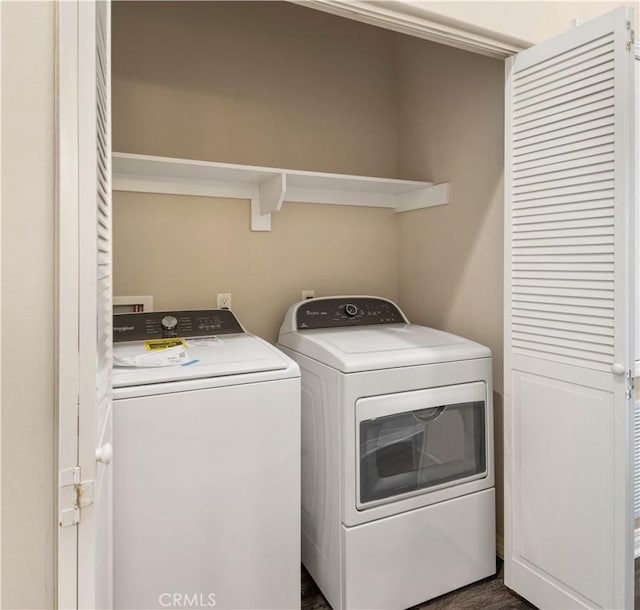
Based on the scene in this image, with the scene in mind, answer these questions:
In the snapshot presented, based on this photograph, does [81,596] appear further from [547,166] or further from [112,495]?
[547,166]

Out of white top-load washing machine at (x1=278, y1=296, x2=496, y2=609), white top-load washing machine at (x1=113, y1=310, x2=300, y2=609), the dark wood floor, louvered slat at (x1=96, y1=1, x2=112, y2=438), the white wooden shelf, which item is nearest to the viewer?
louvered slat at (x1=96, y1=1, x2=112, y2=438)

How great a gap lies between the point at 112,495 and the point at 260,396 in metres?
0.51

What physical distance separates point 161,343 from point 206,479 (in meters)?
0.58

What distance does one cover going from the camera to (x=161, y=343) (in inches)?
68.6

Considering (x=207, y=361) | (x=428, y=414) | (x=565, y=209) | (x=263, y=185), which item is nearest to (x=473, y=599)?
(x=428, y=414)

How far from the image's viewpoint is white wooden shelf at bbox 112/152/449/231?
1890 millimetres

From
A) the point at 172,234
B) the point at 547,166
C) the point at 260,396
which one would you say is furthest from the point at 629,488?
the point at 172,234

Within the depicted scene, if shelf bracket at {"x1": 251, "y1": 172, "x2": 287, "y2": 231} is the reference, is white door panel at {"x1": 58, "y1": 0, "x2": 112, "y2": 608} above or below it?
below

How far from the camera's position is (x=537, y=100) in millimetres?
1624

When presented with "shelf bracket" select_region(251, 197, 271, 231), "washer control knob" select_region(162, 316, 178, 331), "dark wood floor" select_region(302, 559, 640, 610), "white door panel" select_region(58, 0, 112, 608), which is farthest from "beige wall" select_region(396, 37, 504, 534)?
"white door panel" select_region(58, 0, 112, 608)

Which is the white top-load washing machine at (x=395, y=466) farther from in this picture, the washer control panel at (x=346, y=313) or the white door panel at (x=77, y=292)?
the white door panel at (x=77, y=292)

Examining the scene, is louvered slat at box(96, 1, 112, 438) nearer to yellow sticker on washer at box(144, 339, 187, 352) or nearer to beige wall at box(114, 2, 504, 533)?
yellow sticker on washer at box(144, 339, 187, 352)

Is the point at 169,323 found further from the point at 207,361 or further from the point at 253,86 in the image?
the point at 253,86
